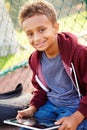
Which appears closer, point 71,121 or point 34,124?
point 71,121


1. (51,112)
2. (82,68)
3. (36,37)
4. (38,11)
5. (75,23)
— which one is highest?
(38,11)

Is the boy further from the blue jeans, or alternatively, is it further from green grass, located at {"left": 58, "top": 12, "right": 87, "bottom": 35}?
green grass, located at {"left": 58, "top": 12, "right": 87, "bottom": 35}

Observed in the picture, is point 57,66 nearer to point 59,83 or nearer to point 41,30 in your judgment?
point 59,83

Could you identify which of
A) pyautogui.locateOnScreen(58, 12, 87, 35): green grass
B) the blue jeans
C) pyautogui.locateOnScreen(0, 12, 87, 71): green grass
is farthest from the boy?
pyautogui.locateOnScreen(58, 12, 87, 35): green grass

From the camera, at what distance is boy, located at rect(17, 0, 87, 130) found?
2197mm

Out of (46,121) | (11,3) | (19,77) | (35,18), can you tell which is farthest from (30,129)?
(11,3)

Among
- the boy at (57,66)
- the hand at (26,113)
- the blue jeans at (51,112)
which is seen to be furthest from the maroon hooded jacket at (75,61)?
the hand at (26,113)

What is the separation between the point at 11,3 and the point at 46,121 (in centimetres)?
268

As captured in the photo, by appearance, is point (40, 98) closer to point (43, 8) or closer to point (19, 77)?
point (43, 8)

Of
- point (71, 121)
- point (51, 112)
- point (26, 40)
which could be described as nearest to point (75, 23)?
point (26, 40)

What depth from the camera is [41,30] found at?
2215 millimetres

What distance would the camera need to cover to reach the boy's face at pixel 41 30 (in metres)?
2.21

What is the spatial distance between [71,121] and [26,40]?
2.80 metres

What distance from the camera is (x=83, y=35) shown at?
14.8 feet
